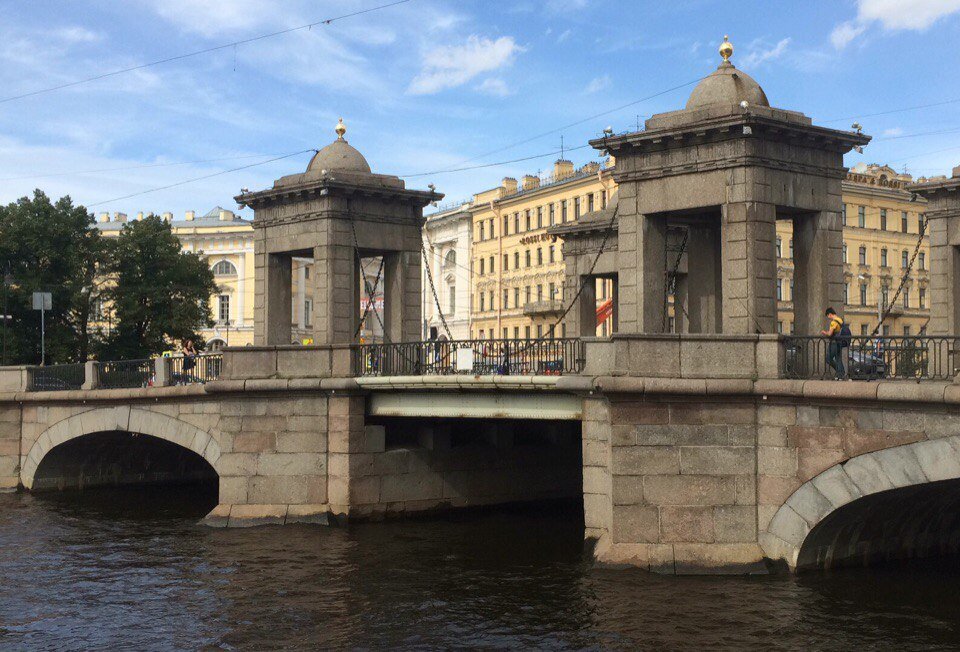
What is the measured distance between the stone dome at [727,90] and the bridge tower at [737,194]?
21mm

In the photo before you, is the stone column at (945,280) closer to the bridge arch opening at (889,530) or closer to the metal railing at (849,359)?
the bridge arch opening at (889,530)

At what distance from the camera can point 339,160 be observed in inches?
1008

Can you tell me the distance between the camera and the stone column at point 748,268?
18219mm

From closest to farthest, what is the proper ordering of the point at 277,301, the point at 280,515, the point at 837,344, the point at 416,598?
the point at 837,344, the point at 416,598, the point at 280,515, the point at 277,301

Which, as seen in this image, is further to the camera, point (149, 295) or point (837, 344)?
point (149, 295)

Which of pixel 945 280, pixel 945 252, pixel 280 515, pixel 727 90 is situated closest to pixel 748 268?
pixel 727 90

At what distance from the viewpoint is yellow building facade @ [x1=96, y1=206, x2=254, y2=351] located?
83938 millimetres

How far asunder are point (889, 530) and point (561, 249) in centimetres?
3579

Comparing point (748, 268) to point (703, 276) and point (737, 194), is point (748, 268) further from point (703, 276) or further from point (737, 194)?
point (703, 276)

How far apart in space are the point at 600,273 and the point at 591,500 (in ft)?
33.5

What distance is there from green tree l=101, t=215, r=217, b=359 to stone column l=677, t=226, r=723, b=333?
29.6 meters

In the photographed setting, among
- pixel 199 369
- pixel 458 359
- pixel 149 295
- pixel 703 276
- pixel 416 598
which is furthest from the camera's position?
pixel 149 295

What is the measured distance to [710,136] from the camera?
18391 millimetres

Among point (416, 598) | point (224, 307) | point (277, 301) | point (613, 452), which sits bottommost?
point (416, 598)
